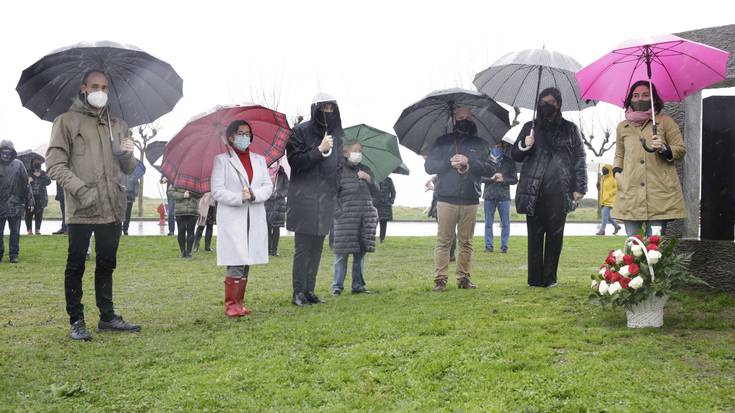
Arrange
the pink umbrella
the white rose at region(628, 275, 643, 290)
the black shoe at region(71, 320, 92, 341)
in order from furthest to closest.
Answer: the pink umbrella, the black shoe at region(71, 320, 92, 341), the white rose at region(628, 275, 643, 290)

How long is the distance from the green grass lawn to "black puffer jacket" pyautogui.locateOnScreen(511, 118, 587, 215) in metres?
1.09

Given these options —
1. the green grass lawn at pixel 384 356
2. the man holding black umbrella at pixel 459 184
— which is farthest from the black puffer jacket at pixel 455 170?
the green grass lawn at pixel 384 356

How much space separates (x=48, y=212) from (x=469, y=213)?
3234 centimetres

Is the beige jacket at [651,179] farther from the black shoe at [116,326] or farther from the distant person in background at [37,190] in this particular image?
the distant person in background at [37,190]

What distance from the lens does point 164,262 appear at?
14.2 meters

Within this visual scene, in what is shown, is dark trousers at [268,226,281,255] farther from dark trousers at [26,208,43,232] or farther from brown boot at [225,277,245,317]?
dark trousers at [26,208,43,232]

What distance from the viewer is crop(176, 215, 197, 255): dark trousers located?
1505 centimetres

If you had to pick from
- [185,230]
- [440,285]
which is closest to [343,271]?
[440,285]

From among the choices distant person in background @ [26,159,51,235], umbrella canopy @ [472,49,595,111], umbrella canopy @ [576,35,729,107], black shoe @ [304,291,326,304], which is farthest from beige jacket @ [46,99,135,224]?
distant person in background @ [26,159,51,235]

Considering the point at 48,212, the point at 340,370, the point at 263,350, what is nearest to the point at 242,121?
the point at 263,350

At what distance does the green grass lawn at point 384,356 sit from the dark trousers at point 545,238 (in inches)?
12.4

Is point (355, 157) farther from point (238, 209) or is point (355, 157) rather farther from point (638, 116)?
point (638, 116)

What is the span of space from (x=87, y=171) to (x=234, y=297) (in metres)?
2.04

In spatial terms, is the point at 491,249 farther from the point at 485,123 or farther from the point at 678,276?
the point at 678,276
